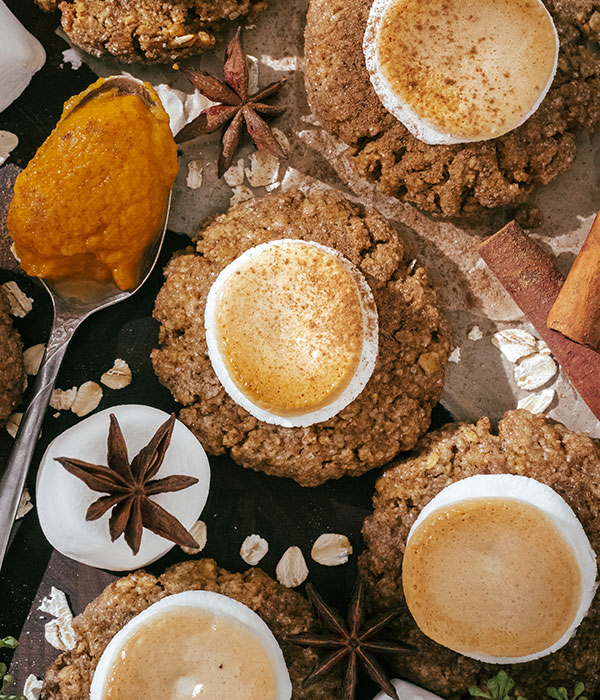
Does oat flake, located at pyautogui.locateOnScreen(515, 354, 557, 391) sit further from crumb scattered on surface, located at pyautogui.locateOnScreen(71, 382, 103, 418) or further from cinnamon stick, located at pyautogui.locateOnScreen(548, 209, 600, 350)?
crumb scattered on surface, located at pyautogui.locateOnScreen(71, 382, 103, 418)

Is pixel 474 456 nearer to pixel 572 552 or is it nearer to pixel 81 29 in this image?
pixel 572 552

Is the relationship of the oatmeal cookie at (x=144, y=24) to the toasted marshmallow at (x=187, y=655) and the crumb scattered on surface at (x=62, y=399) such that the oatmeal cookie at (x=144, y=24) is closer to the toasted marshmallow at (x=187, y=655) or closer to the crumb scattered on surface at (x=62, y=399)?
the crumb scattered on surface at (x=62, y=399)

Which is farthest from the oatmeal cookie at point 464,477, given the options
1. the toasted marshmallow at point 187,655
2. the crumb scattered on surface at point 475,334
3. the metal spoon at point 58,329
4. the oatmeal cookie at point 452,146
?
the metal spoon at point 58,329

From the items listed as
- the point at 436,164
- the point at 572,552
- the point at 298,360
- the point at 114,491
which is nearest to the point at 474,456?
the point at 572,552

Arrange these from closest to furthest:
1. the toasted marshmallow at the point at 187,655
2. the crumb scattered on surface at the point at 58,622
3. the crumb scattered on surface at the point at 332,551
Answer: the toasted marshmallow at the point at 187,655
the crumb scattered on surface at the point at 58,622
the crumb scattered on surface at the point at 332,551

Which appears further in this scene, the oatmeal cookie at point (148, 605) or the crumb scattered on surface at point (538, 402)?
the crumb scattered on surface at point (538, 402)

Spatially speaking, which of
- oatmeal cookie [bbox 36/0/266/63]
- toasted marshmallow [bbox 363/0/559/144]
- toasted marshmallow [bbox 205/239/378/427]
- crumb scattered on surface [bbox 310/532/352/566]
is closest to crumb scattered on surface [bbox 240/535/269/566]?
crumb scattered on surface [bbox 310/532/352/566]
